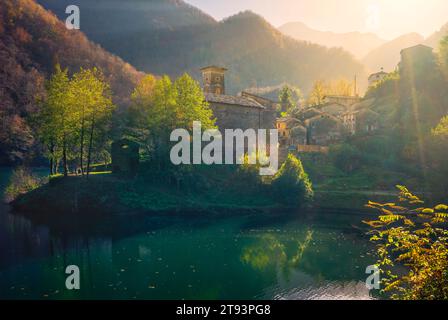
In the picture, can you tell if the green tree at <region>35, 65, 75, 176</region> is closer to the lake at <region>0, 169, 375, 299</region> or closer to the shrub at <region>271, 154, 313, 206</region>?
the lake at <region>0, 169, 375, 299</region>

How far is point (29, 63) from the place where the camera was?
8225cm

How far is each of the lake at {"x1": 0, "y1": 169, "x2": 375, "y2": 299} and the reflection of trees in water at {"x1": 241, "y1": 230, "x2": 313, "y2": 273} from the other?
7 centimetres

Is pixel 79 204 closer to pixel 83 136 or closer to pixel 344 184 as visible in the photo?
pixel 83 136

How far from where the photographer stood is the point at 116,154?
43656 millimetres

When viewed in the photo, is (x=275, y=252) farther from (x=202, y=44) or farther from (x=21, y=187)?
(x=202, y=44)

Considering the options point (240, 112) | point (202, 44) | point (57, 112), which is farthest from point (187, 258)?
point (202, 44)

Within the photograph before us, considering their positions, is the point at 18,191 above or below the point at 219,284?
above

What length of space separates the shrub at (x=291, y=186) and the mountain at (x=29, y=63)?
33491mm

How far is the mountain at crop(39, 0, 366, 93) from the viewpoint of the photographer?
15962 centimetres

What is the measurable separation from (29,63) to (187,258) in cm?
7215

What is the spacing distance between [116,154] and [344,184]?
90.1ft

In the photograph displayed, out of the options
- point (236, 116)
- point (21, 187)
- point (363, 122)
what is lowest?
point (21, 187)
